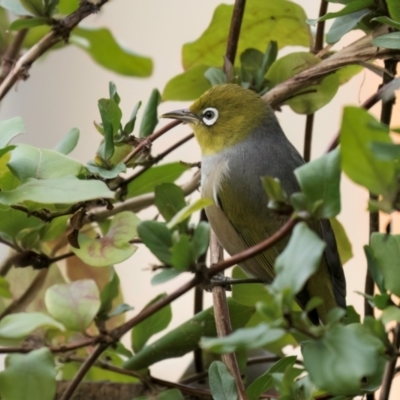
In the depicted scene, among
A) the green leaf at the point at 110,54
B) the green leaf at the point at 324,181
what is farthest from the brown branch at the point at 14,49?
the green leaf at the point at 324,181

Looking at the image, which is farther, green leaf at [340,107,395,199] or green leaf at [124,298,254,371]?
green leaf at [124,298,254,371]

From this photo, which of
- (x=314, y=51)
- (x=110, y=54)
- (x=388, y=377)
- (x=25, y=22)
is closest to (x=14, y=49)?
(x=110, y=54)

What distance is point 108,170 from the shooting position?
69 cm

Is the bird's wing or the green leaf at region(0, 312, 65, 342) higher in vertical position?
the bird's wing

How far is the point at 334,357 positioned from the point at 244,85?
67cm

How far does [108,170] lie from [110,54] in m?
0.55

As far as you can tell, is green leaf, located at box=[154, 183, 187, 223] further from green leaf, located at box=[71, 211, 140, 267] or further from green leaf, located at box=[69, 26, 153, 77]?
green leaf, located at box=[69, 26, 153, 77]

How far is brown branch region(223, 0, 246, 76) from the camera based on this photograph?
908mm

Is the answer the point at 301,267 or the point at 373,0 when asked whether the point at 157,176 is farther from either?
the point at 301,267

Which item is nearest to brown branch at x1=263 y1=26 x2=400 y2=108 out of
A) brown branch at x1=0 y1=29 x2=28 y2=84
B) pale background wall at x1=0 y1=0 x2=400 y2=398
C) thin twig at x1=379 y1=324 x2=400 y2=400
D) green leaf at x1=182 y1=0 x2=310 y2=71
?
green leaf at x1=182 y1=0 x2=310 y2=71

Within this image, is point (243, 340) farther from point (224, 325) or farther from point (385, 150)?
point (224, 325)

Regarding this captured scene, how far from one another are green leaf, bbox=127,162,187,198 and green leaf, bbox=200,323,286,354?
1.71ft

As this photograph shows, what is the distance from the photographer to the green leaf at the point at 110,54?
1175 millimetres

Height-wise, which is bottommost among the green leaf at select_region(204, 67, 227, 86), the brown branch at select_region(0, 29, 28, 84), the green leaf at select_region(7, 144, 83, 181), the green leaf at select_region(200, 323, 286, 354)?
the green leaf at select_region(200, 323, 286, 354)
